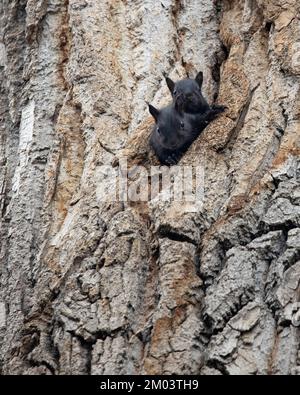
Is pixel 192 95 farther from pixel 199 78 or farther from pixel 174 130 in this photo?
pixel 174 130

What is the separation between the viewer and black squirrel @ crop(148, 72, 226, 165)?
14727 millimetres

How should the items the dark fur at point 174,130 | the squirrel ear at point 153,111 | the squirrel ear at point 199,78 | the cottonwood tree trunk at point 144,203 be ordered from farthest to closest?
the squirrel ear at point 199,78, the squirrel ear at point 153,111, the dark fur at point 174,130, the cottonwood tree trunk at point 144,203

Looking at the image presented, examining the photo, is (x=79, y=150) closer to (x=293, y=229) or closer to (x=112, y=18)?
(x=112, y=18)

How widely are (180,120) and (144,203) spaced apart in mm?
1356

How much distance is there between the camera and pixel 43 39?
17500mm

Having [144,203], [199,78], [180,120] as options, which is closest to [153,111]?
[180,120]

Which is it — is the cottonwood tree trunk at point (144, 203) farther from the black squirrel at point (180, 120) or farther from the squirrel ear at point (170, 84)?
the squirrel ear at point (170, 84)

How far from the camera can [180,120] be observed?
15.1 m

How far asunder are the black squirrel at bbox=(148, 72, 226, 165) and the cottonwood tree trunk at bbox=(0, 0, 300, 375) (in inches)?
8.0

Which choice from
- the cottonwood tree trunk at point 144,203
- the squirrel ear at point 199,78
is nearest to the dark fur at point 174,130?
the cottonwood tree trunk at point 144,203

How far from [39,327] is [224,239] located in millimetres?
2492

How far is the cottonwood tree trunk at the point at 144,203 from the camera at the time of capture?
A: 12625 millimetres

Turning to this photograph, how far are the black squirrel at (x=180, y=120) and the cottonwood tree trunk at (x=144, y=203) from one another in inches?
8.0

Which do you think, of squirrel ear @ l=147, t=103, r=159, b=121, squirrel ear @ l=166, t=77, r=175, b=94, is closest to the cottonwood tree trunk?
squirrel ear @ l=147, t=103, r=159, b=121
